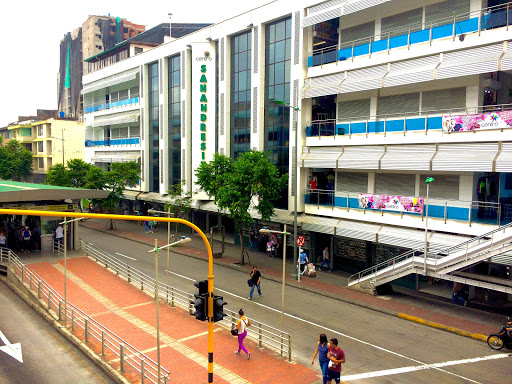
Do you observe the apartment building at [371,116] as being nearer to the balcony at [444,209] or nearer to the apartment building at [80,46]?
the balcony at [444,209]

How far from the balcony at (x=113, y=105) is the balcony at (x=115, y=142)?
3751 millimetres

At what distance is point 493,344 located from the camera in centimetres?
1570

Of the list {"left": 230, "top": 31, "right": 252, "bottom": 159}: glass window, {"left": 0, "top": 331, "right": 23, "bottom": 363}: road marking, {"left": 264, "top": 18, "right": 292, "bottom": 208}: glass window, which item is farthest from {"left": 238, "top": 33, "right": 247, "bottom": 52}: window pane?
{"left": 0, "top": 331, "right": 23, "bottom": 363}: road marking

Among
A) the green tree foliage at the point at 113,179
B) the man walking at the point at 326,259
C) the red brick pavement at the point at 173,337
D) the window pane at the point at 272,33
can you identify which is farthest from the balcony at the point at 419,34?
the green tree foliage at the point at 113,179

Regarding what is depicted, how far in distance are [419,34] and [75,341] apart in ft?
67.1

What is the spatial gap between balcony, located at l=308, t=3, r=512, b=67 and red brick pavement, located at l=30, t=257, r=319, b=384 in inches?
644

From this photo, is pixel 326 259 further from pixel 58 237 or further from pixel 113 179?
pixel 113 179

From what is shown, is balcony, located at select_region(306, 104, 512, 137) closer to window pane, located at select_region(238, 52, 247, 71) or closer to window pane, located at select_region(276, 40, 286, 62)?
window pane, located at select_region(276, 40, 286, 62)

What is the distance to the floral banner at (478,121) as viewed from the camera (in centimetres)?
1828

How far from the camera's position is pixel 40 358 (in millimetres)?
14414

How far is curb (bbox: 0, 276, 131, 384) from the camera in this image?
42.5ft

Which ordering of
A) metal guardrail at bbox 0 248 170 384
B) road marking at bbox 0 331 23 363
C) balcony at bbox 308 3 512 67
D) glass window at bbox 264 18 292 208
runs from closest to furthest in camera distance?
metal guardrail at bbox 0 248 170 384
road marking at bbox 0 331 23 363
balcony at bbox 308 3 512 67
glass window at bbox 264 18 292 208

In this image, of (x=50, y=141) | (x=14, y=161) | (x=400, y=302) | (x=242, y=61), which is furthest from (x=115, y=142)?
(x=400, y=302)

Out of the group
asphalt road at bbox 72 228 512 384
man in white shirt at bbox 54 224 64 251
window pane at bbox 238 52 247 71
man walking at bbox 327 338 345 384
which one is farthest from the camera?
window pane at bbox 238 52 247 71
